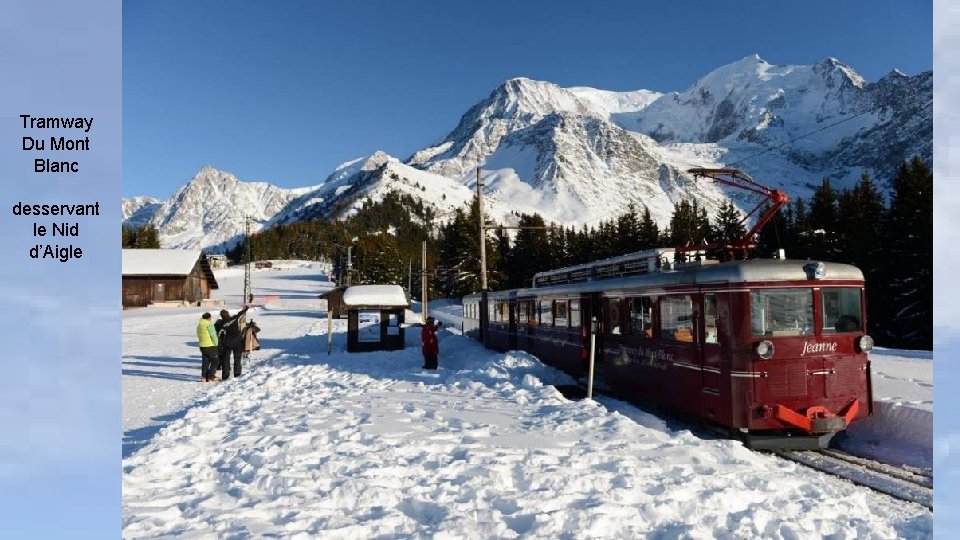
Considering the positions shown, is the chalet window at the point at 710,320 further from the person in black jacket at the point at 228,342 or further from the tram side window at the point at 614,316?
the person in black jacket at the point at 228,342

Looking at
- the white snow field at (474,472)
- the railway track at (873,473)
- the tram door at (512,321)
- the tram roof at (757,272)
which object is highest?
the tram roof at (757,272)

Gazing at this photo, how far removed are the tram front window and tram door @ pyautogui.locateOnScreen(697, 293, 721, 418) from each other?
55 centimetres

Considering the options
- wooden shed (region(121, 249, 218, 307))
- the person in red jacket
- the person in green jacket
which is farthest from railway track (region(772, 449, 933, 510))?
wooden shed (region(121, 249, 218, 307))

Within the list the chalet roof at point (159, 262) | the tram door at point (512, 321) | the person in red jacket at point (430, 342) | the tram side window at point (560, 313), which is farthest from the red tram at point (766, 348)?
the chalet roof at point (159, 262)

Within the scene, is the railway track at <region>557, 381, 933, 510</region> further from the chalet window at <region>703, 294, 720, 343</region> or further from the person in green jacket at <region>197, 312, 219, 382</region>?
the person in green jacket at <region>197, 312, 219, 382</region>

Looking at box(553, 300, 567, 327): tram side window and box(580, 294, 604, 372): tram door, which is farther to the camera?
box(553, 300, 567, 327): tram side window

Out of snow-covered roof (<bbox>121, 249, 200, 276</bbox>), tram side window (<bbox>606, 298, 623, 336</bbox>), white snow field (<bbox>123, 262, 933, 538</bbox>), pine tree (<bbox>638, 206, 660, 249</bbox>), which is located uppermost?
pine tree (<bbox>638, 206, 660, 249</bbox>)

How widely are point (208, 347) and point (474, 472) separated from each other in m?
11.7

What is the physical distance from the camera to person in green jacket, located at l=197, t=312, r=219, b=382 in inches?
626

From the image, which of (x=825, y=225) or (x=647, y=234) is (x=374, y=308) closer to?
(x=825, y=225)

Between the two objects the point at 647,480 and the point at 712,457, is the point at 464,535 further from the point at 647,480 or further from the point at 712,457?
the point at 712,457

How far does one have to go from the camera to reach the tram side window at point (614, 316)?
12.5 meters

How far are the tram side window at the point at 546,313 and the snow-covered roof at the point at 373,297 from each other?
6512 millimetres

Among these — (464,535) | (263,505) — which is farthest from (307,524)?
(464,535)
